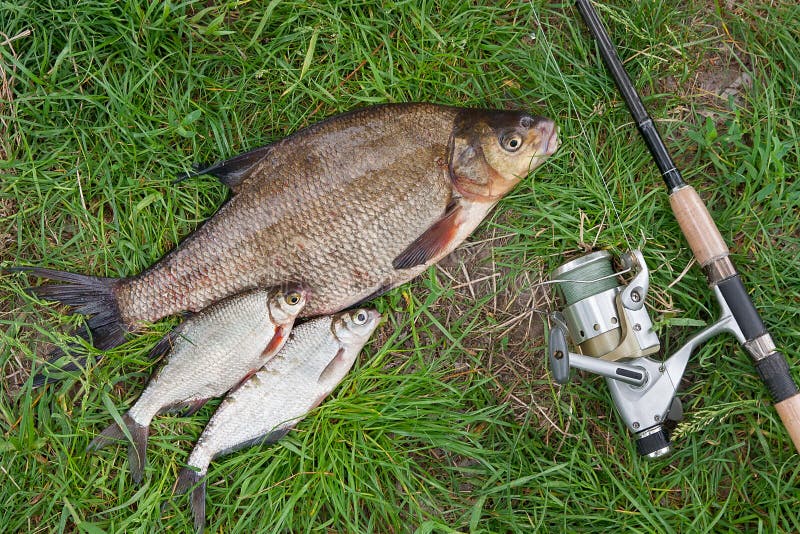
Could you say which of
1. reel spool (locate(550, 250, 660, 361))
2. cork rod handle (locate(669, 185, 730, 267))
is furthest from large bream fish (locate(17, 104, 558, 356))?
cork rod handle (locate(669, 185, 730, 267))

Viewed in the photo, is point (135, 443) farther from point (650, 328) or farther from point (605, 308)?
point (650, 328)

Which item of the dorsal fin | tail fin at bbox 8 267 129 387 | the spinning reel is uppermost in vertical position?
the dorsal fin

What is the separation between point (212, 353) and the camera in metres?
2.99

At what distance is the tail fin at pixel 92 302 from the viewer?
3088mm

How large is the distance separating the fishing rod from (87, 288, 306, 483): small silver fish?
54.9 inches

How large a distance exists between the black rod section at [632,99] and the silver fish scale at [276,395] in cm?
182

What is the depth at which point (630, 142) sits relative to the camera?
10.7 ft

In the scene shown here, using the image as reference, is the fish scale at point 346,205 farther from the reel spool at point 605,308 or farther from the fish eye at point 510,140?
the reel spool at point 605,308

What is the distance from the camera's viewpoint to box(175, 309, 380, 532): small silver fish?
3.05 metres

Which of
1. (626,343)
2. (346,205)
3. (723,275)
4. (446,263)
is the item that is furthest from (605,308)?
(346,205)

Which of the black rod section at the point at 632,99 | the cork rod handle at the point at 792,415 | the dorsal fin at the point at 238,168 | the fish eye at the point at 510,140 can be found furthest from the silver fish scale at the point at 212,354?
the cork rod handle at the point at 792,415

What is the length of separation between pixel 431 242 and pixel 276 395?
1.09 m

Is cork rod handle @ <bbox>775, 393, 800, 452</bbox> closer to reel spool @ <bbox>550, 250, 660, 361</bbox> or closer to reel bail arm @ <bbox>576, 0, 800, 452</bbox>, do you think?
reel bail arm @ <bbox>576, 0, 800, 452</bbox>

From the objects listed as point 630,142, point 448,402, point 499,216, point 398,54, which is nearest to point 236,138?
point 398,54
